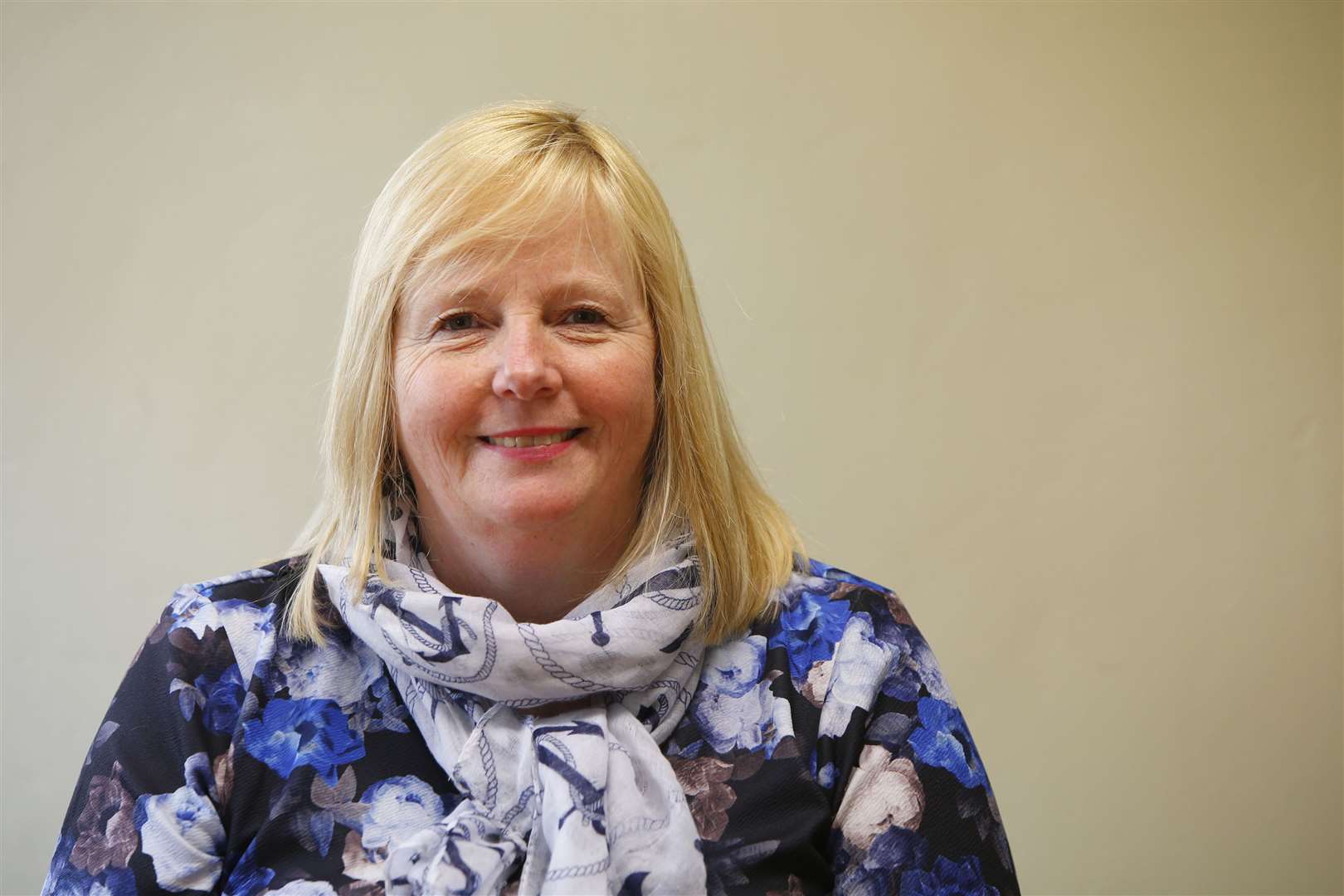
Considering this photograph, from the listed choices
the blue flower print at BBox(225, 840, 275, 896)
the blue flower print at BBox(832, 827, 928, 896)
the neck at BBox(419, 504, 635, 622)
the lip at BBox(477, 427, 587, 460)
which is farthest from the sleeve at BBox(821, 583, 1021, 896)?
the blue flower print at BBox(225, 840, 275, 896)

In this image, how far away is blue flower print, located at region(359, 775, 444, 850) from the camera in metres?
1.43

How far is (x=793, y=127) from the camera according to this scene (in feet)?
8.30

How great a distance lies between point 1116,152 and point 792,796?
5.69 feet

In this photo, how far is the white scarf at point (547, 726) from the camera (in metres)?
1.37

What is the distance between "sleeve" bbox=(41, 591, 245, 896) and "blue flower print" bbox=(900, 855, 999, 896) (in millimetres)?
835

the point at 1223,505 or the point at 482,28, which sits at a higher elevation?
the point at 482,28

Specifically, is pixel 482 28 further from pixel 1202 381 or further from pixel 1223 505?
pixel 1223 505

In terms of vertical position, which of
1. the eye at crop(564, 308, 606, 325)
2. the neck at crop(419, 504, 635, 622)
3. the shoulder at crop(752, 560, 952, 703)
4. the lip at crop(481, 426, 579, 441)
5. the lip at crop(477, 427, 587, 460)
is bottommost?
the shoulder at crop(752, 560, 952, 703)

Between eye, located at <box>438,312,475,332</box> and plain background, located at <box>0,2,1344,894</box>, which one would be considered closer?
eye, located at <box>438,312,475,332</box>

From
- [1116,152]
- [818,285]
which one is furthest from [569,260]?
[1116,152]

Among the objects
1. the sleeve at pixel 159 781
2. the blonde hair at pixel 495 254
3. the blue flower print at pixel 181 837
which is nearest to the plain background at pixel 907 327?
the blonde hair at pixel 495 254

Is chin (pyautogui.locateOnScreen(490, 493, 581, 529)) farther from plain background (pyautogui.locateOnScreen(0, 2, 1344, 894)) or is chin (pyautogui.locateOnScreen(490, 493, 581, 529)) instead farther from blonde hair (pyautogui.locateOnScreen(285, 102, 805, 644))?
plain background (pyautogui.locateOnScreen(0, 2, 1344, 894))

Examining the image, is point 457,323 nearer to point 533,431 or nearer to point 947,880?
point 533,431

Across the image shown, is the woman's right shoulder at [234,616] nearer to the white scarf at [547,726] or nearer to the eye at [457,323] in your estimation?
the white scarf at [547,726]
